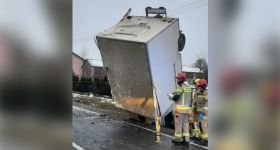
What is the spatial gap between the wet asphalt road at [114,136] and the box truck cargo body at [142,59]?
55cm

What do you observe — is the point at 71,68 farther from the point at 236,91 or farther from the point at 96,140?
the point at 96,140

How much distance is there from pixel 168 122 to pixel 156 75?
169 cm

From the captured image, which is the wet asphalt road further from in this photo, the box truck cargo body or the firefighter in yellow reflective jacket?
the box truck cargo body

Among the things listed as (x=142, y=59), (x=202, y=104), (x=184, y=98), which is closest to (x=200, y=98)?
(x=202, y=104)

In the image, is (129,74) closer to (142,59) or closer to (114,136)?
(142,59)

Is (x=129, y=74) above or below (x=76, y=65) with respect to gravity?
below

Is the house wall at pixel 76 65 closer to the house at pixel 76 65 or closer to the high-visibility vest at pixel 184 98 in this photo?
the house at pixel 76 65

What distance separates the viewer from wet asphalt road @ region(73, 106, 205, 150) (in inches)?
253

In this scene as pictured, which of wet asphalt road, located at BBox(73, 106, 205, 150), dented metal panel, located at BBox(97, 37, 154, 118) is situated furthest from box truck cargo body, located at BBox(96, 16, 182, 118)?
wet asphalt road, located at BBox(73, 106, 205, 150)

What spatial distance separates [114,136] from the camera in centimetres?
727

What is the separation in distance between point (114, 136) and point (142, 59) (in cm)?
156

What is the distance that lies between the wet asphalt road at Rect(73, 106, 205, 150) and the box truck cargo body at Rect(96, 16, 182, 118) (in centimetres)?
55

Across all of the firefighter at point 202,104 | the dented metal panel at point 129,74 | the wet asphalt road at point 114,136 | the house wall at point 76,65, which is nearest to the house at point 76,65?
the house wall at point 76,65

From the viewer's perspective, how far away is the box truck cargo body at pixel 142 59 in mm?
7719
